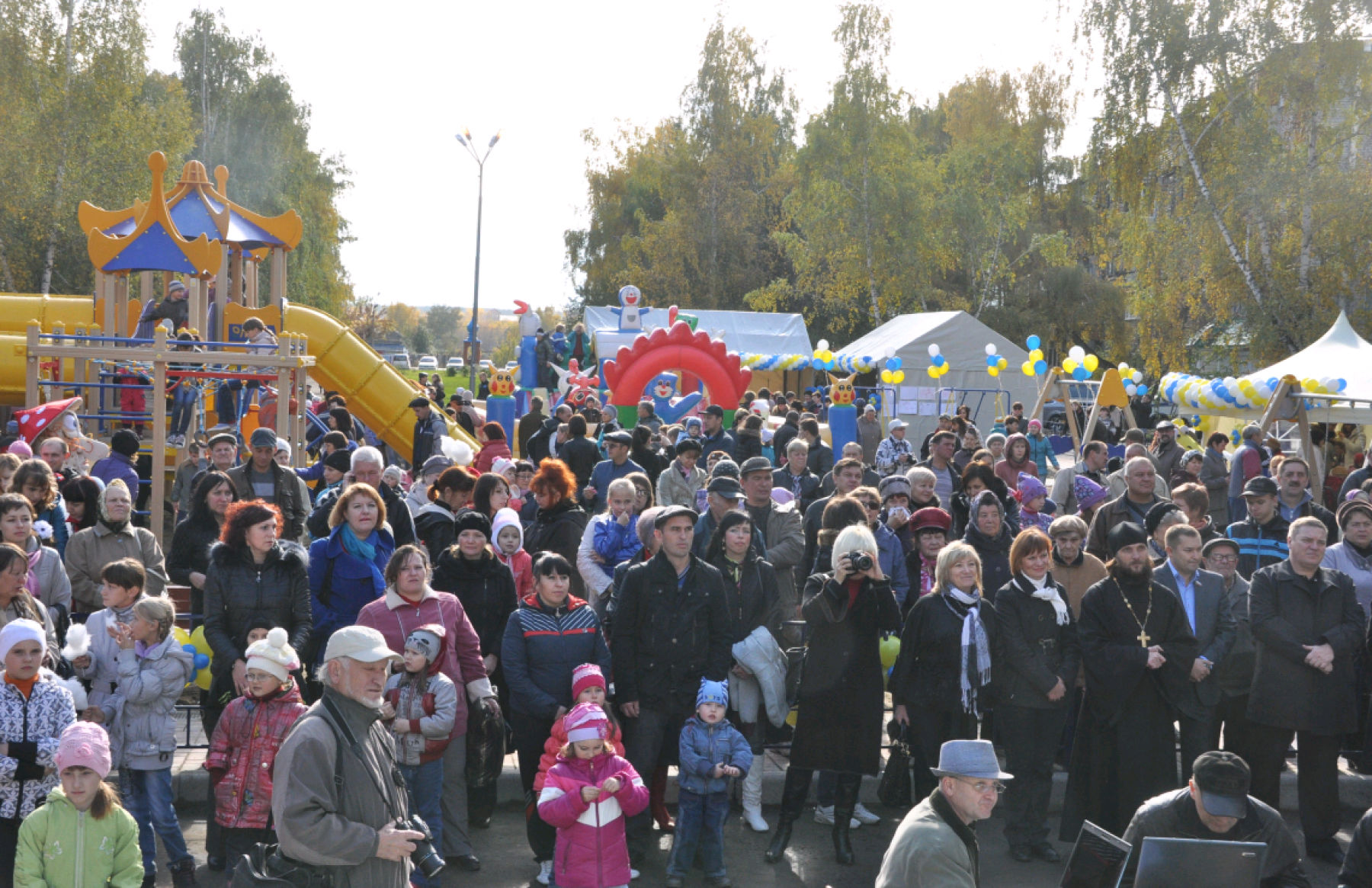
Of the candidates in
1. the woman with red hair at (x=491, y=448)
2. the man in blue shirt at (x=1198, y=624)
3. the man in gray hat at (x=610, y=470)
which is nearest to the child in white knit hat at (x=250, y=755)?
the man in gray hat at (x=610, y=470)

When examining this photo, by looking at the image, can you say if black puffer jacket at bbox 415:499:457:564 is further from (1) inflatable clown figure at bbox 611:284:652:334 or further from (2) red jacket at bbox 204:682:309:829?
(1) inflatable clown figure at bbox 611:284:652:334

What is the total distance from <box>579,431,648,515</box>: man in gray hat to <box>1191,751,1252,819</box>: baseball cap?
18.3 feet

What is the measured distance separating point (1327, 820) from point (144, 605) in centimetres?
596

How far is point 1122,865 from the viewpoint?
11.5 feet

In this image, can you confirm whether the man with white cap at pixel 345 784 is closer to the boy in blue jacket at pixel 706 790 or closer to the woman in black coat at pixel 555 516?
the boy in blue jacket at pixel 706 790

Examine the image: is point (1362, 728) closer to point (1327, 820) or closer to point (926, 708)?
point (1327, 820)

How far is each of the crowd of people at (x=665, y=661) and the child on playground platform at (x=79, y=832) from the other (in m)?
0.01

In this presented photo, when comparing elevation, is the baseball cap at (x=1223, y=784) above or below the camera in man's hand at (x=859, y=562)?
below

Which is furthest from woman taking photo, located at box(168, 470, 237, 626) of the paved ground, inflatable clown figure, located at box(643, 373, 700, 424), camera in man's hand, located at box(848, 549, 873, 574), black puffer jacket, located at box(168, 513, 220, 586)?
inflatable clown figure, located at box(643, 373, 700, 424)

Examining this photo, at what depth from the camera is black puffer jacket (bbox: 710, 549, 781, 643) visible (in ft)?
20.3

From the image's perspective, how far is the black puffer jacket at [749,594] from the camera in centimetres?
620

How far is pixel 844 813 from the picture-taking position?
591 cm

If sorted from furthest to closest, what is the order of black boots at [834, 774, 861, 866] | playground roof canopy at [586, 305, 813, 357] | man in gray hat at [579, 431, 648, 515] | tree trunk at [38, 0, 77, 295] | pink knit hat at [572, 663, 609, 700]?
playground roof canopy at [586, 305, 813, 357] → tree trunk at [38, 0, 77, 295] → man in gray hat at [579, 431, 648, 515] → black boots at [834, 774, 861, 866] → pink knit hat at [572, 663, 609, 700]

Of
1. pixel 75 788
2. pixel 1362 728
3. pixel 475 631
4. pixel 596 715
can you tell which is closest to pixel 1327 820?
pixel 1362 728
